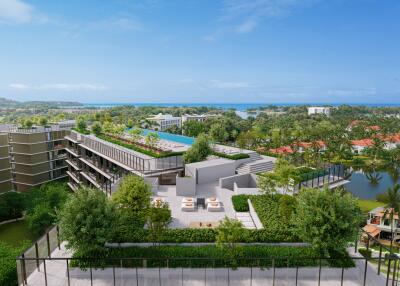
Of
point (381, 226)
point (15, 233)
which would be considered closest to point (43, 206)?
point (15, 233)

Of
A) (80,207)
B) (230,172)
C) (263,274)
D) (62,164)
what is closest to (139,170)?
(230,172)

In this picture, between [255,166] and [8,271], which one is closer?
[8,271]

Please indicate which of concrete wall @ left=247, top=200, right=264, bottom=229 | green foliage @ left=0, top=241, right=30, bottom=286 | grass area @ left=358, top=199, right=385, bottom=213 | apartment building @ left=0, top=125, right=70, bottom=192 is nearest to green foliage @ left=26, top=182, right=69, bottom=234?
apartment building @ left=0, top=125, right=70, bottom=192

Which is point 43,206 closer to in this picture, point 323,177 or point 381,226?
point 323,177

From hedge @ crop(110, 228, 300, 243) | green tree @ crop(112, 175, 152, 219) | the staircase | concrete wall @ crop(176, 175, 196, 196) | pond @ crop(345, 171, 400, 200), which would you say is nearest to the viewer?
hedge @ crop(110, 228, 300, 243)

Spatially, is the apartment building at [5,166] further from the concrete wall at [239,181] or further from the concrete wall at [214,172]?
the concrete wall at [239,181]

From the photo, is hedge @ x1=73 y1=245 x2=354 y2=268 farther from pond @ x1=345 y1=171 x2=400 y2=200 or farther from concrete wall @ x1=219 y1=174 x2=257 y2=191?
pond @ x1=345 y1=171 x2=400 y2=200

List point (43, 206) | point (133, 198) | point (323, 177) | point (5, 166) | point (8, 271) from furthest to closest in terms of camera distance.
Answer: point (5, 166)
point (43, 206)
point (323, 177)
point (8, 271)
point (133, 198)
